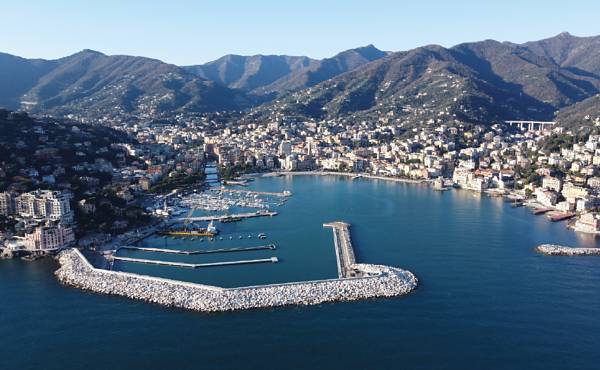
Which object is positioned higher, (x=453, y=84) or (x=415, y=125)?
(x=453, y=84)

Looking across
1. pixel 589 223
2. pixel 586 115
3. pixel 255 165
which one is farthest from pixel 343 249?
pixel 586 115

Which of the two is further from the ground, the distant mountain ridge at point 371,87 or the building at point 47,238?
the distant mountain ridge at point 371,87

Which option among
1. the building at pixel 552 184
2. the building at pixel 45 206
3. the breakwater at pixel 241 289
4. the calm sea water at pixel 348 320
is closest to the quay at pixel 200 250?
the calm sea water at pixel 348 320

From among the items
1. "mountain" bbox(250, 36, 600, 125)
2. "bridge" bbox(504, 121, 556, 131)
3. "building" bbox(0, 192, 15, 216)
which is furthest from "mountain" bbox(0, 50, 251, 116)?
"building" bbox(0, 192, 15, 216)

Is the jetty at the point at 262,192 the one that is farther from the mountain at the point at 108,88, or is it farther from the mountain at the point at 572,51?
the mountain at the point at 572,51

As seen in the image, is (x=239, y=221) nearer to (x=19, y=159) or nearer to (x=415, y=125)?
(x=19, y=159)

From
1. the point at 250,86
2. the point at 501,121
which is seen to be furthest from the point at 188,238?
the point at 250,86
